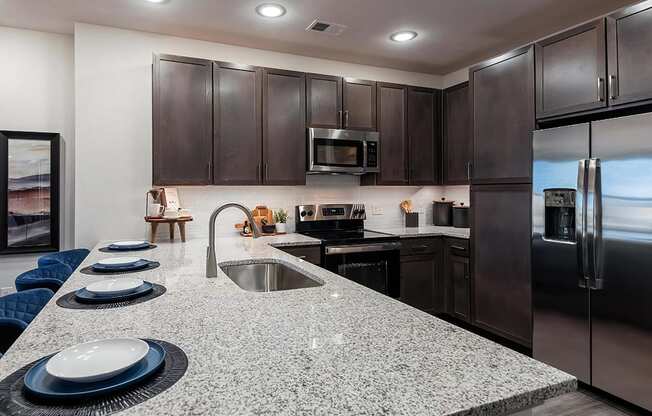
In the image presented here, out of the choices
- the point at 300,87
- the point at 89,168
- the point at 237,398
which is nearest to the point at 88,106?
the point at 89,168

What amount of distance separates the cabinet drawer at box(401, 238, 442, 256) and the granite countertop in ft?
7.35

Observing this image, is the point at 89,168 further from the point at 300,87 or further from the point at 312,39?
the point at 312,39

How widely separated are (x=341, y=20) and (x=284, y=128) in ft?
3.30

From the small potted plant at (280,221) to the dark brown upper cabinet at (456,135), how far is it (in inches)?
69.8

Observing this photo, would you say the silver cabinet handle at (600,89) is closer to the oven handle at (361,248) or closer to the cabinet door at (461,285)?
the cabinet door at (461,285)

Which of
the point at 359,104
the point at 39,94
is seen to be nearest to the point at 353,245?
the point at 359,104

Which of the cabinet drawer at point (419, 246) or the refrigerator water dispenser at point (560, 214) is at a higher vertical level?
the refrigerator water dispenser at point (560, 214)

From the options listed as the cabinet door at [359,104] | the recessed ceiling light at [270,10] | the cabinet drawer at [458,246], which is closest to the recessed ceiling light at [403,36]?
the cabinet door at [359,104]

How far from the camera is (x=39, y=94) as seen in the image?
3336mm

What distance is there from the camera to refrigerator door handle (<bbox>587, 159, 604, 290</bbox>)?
230cm

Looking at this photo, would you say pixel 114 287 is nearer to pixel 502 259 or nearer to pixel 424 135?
pixel 502 259

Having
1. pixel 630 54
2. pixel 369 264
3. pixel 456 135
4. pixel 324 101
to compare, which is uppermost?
pixel 324 101

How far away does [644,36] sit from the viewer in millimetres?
2197

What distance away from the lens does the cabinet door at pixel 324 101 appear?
11.9 feet
